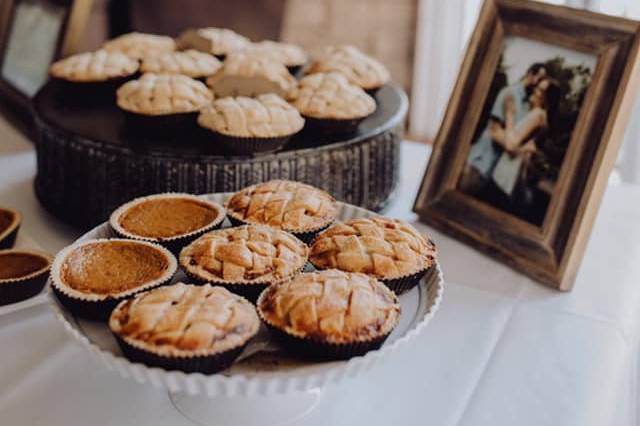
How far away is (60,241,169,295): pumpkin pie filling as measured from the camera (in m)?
0.92

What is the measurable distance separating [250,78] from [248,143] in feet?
0.61

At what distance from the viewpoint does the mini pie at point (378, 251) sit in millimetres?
961

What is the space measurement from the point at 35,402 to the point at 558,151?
784 millimetres

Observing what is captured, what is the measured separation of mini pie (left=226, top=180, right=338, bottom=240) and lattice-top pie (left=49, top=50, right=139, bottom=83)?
444mm

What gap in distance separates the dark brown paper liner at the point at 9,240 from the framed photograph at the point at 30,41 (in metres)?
0.66

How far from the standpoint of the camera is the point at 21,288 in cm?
105

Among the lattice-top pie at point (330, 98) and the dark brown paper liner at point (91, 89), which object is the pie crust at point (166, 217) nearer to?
the lattice-top pie at point (330, 98)

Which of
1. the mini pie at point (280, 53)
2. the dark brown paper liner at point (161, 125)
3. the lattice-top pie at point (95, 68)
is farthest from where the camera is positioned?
the mini pie at point (280, 53)

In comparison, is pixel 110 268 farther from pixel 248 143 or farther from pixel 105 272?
pixel 248 143

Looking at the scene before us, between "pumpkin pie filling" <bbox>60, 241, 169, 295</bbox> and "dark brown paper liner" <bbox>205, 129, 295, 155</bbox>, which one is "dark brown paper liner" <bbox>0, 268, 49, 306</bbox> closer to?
"pumpkin pie filling" <bbox>60, 241, 169, 295</bbox>

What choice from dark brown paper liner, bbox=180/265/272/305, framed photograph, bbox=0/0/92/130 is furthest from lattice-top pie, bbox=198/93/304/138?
framed photograph, bbox=0/0/92/130

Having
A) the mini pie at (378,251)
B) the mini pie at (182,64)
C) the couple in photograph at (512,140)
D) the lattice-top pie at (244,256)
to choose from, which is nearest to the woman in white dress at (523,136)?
the couple in photograph at (512,140)

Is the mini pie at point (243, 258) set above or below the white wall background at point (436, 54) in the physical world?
above

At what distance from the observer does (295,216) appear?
3.55 ft
